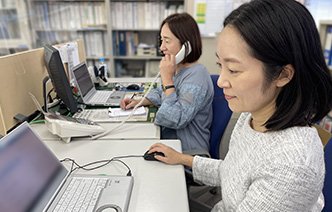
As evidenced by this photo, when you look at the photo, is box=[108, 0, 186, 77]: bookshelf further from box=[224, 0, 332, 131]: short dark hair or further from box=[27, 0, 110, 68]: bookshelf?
box=[224, 0, 332, 131]: short dark hair

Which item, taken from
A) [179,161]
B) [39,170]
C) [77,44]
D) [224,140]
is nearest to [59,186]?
[39,170]

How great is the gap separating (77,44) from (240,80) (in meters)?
1.77

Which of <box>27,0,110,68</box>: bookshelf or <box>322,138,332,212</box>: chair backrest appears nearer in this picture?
<box>322,138,332,212</box>: chair backrest

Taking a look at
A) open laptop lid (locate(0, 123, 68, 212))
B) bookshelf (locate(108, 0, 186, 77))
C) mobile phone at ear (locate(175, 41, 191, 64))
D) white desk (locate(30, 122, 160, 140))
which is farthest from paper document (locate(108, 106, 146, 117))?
bookshelf (locate(108, 0, 186, 77))

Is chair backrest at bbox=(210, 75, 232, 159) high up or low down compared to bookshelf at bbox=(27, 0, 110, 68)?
down

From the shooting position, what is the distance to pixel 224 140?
1568mm

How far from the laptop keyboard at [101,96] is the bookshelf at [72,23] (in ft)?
4.32

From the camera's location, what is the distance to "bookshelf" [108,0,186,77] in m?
2.94

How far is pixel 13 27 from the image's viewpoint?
2.86 meters

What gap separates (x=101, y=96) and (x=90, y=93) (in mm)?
77

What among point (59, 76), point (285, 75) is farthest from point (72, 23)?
point (285, 75)

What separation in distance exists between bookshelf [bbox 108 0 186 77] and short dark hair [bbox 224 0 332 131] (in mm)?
2423

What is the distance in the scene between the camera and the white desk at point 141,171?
0.79m

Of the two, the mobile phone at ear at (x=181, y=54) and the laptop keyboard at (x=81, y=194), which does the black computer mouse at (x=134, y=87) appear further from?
the laptop keyboard at (x=81, y=194)
